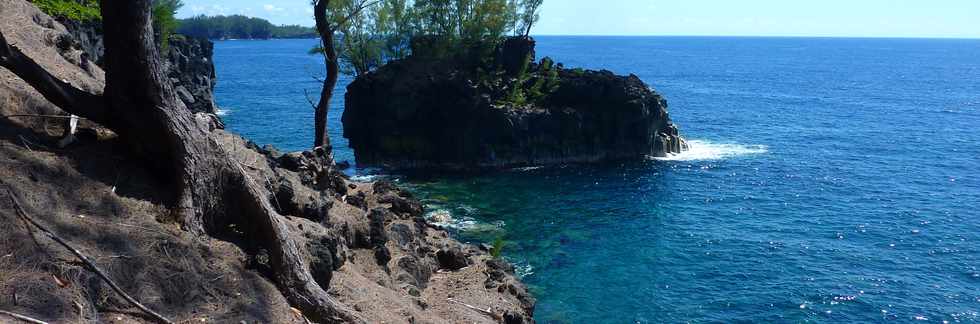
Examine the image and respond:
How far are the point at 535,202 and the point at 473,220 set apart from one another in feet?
25.2

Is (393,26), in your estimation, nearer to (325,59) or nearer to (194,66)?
(194,66)

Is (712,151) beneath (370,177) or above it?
above

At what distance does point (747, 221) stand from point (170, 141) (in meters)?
44.2

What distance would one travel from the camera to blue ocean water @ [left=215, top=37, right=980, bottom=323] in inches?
1405

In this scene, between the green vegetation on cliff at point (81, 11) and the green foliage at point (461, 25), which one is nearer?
the green vegetation on cliff at point (81, 11)

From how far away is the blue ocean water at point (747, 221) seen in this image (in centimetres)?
3569

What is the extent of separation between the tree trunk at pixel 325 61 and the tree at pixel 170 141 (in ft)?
24.6

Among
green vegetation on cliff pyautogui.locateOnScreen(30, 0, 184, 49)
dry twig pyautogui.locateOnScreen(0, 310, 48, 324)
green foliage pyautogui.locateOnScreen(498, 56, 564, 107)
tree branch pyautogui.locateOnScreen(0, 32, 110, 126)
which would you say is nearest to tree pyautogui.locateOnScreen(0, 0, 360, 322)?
tree branch pyautogui.locateOnScreen(0, 32, 110, 126)

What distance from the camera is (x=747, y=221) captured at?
165ft

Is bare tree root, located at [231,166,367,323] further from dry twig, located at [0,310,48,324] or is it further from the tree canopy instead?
the tree canopy

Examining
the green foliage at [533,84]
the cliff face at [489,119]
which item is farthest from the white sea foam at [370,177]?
the green foliage at [533,84]

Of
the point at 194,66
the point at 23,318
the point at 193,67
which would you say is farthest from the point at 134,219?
the point at 194,66

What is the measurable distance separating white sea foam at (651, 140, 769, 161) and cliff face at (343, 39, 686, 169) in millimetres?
1742

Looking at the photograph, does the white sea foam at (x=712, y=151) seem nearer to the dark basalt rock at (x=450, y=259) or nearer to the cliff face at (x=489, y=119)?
the cliff face at (x=489, y=119)
